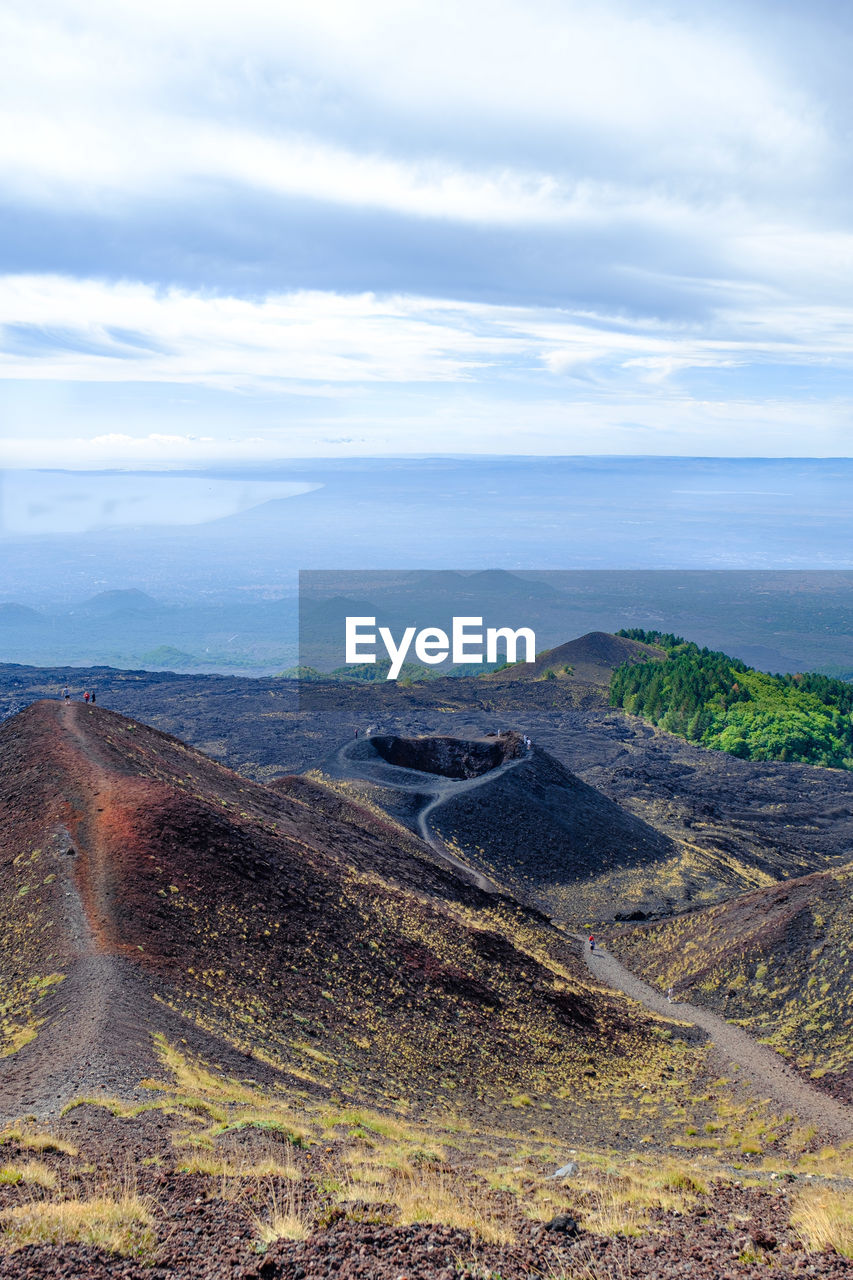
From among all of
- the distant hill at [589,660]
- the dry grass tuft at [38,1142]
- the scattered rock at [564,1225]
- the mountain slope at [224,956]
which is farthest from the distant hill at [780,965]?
the distant hill at [589,660]

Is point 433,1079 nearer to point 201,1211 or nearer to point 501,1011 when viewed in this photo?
point 501,1011

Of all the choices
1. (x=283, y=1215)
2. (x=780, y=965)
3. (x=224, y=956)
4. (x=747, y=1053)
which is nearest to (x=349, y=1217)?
(x=283, y=1215)

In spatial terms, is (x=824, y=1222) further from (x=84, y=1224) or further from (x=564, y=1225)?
(x=84, y=1224)

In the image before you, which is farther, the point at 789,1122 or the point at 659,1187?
the point at 789,1122

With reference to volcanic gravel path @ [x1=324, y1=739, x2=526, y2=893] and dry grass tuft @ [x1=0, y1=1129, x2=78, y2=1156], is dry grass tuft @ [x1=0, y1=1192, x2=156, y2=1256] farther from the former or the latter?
volcanic gravel path @ [x1=324, y1=739, x2=526, y2=893]

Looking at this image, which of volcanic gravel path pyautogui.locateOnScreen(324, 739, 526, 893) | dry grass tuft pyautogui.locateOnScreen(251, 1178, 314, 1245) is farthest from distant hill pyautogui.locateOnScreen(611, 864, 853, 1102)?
dry grass tuft pyautogui.locateOnScreen(251, 1178, 314, 1245)

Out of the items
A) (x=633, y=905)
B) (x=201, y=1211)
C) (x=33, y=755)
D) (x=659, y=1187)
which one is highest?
(x=33, y=755)

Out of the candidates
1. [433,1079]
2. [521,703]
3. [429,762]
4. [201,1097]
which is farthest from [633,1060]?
[521,703]
